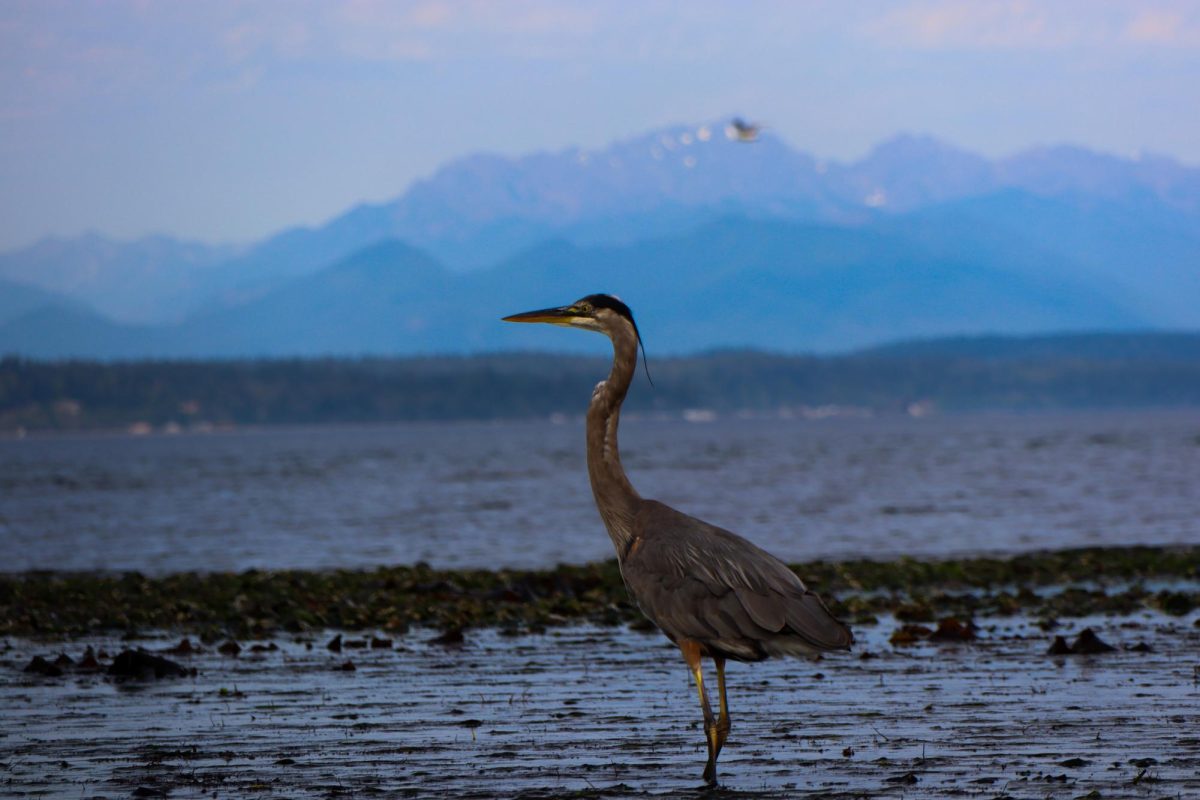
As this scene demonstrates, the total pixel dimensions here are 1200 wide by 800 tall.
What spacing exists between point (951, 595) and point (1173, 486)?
4758cm

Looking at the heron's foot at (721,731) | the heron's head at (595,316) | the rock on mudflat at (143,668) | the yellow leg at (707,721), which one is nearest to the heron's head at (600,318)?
the heron's head at (595,316)

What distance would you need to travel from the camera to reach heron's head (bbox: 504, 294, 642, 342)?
36.3 ft

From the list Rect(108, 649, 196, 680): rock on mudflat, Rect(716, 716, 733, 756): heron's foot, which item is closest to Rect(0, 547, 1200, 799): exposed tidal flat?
Rect(108, 649, 196, 680): rock on mudflat

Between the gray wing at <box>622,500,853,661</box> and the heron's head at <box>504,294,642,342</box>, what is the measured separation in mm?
1485

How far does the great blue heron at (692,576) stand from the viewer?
407 inches

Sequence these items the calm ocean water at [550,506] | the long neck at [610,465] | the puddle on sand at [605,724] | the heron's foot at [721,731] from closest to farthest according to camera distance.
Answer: the puddle on sand at [605,724] < the heron's foot at [721,731] < the long neck at [610,465] < the calm ocean water at [550,506]

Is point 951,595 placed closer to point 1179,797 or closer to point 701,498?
point 1179,797

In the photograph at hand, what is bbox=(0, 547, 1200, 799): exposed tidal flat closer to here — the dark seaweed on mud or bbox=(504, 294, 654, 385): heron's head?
the dark seaweed on mud

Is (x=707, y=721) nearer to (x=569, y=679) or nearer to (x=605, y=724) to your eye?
(x=605, y=724)

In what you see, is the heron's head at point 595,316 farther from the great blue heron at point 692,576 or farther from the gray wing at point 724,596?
the gray wing at point 724,596

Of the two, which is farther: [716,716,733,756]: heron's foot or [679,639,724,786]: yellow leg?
[716,716,733,756]: heron's foot

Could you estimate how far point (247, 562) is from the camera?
3869 centimetres

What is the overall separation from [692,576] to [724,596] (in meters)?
0.30

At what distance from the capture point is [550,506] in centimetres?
6369
